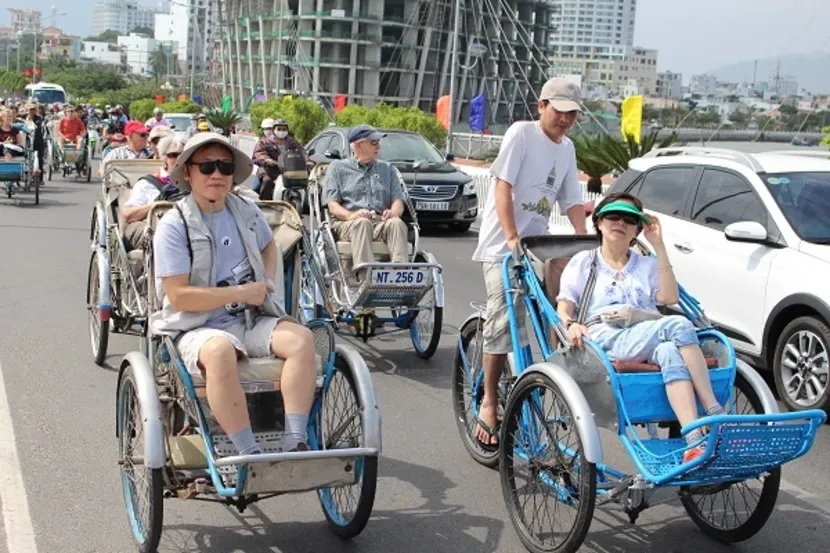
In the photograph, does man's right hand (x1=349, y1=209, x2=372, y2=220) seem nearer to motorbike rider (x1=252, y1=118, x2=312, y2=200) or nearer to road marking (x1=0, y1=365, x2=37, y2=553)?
road marking (x1=0, y1=365, x2=37, y2=553)

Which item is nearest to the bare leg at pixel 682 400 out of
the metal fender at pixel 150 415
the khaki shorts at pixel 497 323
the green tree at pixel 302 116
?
the khaki shorts at pixel 497 323

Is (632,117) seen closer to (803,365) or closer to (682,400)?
(803,365)

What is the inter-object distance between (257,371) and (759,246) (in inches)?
202

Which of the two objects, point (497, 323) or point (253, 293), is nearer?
point (253, 293)

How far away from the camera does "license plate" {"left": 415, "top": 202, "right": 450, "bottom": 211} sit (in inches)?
768

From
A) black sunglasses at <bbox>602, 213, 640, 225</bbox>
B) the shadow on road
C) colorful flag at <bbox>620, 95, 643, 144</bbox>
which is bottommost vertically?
the shadow on road

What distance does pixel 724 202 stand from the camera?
955 cm

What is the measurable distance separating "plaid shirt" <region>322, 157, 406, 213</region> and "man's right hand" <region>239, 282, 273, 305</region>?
503cm

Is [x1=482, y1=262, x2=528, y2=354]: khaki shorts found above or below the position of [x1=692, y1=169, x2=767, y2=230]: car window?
below

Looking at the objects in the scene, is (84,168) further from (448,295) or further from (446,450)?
(446,450)

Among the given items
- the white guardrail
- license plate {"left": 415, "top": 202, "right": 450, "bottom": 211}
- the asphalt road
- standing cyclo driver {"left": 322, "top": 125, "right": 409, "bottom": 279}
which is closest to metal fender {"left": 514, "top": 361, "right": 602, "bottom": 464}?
the asphalt road

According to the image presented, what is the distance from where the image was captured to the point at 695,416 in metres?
5.01

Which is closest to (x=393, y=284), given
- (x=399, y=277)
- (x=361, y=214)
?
(x=399, y=277)

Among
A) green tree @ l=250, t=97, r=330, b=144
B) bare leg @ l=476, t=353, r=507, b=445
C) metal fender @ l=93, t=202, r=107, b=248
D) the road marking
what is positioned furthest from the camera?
green tree @ l=250, t=97, r=330, b=144
